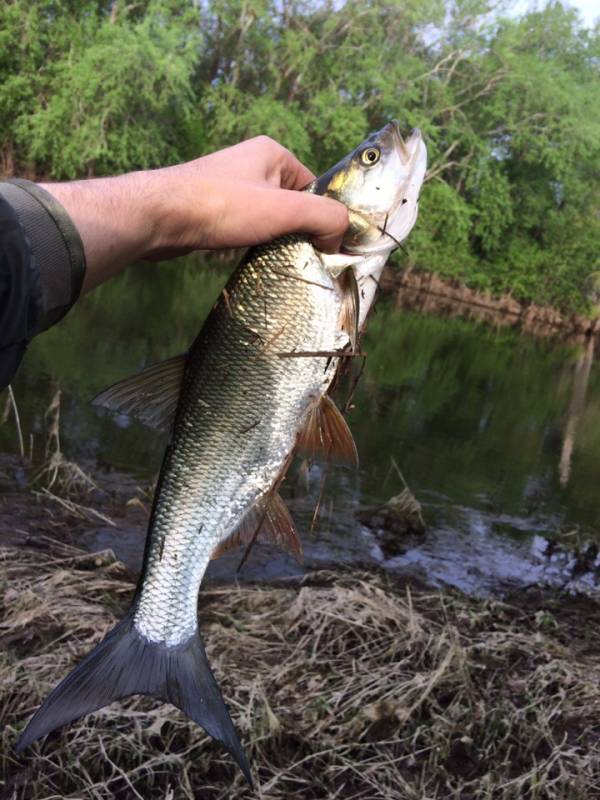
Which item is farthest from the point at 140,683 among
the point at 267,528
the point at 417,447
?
the point at 417,447

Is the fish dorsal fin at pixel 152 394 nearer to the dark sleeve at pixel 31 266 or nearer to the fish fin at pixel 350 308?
the dark sleeve at pixel 31 266

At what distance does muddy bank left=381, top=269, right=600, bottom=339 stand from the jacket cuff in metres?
34.2

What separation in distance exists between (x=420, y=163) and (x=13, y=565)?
3800 mm

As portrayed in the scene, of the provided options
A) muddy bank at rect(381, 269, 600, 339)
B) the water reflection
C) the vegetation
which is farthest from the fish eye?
muddy bank at rect(381, 269, 600, 339)

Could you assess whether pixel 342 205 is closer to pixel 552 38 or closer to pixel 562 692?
pixel 562 692

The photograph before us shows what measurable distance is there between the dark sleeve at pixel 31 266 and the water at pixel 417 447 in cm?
411

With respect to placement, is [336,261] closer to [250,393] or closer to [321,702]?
[250,393]

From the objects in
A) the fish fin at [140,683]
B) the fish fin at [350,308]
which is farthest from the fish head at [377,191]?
the fish fin at [140,683]

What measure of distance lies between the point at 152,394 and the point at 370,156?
3.28 feet

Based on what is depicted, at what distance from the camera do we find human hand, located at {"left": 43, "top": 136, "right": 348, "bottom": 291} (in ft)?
6.73

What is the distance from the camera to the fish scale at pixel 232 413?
2150 mm

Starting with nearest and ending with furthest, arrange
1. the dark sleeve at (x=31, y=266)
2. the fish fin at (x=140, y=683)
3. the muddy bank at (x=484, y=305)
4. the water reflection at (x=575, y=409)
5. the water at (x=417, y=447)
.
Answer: the dark sleeve at (x=31, y=266) → the fish fin at (x=140, y=683) → the water at (x=417, y=447) → the water reflection at (x=575, y=409) → the muddy bank at (x=484, y=305)

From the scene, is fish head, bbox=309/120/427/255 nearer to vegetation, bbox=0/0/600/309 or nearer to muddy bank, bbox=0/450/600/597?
muddy bank, bbox=0/450/600/597

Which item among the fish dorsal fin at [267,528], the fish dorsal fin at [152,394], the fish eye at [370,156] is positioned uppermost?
the fish eye at [370,156]
